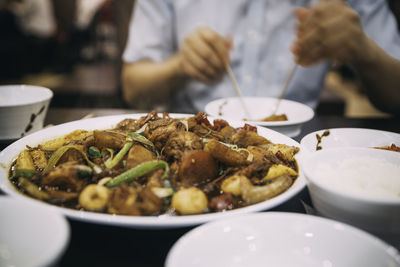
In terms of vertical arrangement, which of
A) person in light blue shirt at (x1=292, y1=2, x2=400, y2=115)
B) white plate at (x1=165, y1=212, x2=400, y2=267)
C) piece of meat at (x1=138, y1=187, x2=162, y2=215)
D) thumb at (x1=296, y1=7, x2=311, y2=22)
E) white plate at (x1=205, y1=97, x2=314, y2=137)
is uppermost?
thumb at (x1=296, y1=7, x2=311, y2=22)

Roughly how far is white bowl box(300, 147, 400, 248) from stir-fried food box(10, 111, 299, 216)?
157 mm

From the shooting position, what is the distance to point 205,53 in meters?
2.77

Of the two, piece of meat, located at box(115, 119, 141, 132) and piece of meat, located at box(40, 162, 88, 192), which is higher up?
piece of meat, located at box(40, 162, 88, 192)

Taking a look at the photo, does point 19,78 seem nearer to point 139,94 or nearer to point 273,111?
point 139,94

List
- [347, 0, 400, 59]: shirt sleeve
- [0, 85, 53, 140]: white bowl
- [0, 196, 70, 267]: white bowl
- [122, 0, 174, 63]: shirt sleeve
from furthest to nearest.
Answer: [122, 0, 174, 63]: shirt sleeve → [347, 0, 400, 59]: shirt sleeve → [0, 85, 53, 140]: white bowl → [0, 196, 70, 267]: white bowl

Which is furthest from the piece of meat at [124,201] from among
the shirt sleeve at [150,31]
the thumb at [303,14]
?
the shirt sleeve at [150,31]

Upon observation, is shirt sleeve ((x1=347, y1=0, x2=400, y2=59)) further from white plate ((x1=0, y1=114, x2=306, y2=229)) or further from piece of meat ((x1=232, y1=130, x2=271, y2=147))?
piece of meat ((x1=232, y1=130, x2=271, y2=147))

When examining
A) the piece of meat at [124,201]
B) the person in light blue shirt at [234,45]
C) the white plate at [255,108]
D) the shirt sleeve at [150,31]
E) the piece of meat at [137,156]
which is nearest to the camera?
the piece of meat at [124,201]

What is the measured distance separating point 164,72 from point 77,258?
2.56 metres

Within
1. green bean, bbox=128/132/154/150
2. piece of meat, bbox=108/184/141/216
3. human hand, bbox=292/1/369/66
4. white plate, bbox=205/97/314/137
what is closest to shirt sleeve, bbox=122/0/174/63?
white plate, bbox=205/97/314/137

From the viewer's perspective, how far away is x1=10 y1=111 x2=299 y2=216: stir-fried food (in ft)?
3.87

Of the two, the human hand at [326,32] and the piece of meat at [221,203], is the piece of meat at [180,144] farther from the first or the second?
the human hand at [326,32]

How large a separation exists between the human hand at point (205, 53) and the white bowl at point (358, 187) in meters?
1.53

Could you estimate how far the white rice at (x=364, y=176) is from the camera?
1.17m
